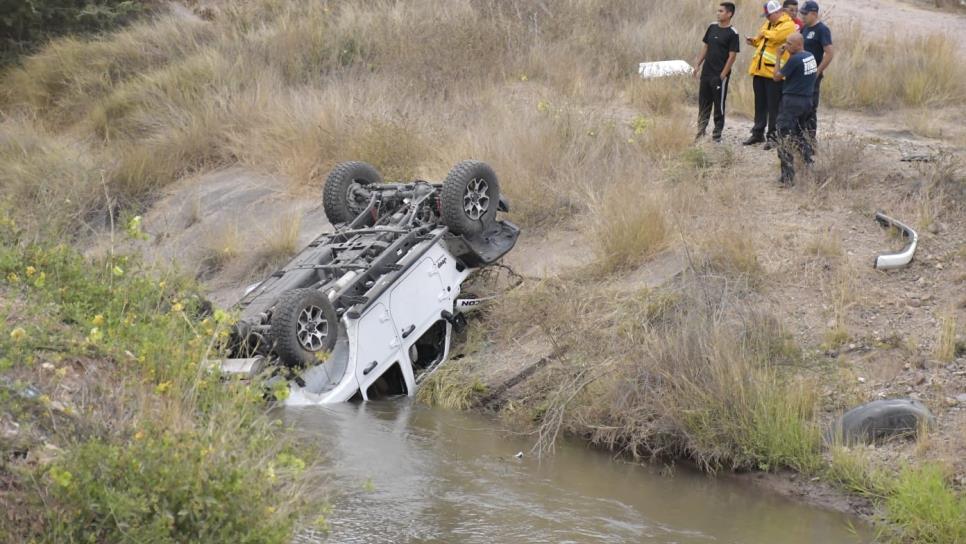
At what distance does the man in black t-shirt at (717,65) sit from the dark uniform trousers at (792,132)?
1527 mm

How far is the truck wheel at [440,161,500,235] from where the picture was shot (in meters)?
10.4

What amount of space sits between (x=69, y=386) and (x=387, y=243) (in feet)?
15.8

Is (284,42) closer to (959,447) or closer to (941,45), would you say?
(941,45)

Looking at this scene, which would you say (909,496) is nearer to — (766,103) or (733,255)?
(733,255)

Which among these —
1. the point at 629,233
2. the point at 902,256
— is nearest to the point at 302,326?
the point at 629,233

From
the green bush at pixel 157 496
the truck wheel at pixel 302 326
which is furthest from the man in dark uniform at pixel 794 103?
the green bush at pixel 157 496

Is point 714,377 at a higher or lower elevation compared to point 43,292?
lower

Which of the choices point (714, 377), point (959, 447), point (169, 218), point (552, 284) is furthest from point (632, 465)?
point (169, 218)

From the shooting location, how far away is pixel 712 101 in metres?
13.8

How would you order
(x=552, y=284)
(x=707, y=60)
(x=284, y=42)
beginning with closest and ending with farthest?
(x=552, y=284)
(x=707, y=60)
(x=284, y=42)

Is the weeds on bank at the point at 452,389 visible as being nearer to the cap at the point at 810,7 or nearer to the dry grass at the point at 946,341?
the dry grass at the point at 946,341

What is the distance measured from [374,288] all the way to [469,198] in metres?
1.56

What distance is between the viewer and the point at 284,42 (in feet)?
60.4

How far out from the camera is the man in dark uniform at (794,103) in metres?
11.7
